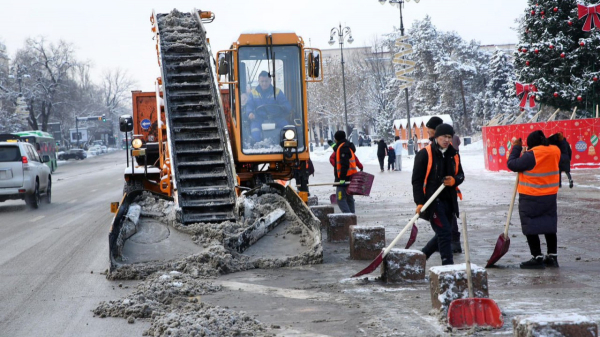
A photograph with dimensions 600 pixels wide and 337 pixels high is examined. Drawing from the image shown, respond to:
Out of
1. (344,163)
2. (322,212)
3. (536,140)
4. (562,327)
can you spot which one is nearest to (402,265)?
(536,140)

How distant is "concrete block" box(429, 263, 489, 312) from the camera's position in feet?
19.8

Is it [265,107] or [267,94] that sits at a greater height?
[267,94]

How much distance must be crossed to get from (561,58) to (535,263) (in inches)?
829

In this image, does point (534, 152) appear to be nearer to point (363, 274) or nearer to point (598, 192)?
point (363, 274)

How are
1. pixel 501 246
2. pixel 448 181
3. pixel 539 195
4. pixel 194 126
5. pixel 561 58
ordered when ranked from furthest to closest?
pixel 561 58 → pixel 194 126 → pixel 539 195 → pixel 501 246 → pixel 448 181

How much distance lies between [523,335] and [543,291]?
101 inches

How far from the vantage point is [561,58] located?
27391 mm

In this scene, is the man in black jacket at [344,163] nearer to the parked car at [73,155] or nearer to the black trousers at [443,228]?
the black trousers at [443,228]

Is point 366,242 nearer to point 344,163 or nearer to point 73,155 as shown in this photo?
point 344,163

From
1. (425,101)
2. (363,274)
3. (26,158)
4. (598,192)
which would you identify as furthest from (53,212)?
(425,101)

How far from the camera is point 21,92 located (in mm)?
67500

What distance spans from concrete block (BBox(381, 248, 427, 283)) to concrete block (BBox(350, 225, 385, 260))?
69.8 inches

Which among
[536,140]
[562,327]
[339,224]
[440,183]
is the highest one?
[536,140]

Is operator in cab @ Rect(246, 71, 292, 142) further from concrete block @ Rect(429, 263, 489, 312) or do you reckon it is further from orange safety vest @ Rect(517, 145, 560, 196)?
concrete block @ Rect(429, 263, 489, 312)
